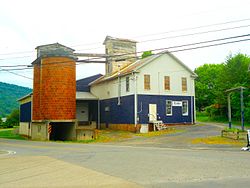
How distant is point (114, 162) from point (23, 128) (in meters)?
32.9

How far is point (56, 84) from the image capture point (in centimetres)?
3456

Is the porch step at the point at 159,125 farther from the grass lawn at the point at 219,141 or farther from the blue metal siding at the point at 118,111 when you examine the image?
the grass lawn at the point at 219,141

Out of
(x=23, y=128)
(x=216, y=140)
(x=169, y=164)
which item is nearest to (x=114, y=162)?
(x=169, y=164)

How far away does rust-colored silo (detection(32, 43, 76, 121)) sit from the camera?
3436 centimetres

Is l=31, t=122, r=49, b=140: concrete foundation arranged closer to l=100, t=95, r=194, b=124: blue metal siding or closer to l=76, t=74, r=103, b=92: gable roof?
l=100, t=95, r=194, b=124: blue metal siding

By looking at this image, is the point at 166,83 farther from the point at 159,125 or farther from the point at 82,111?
the point at 82,111

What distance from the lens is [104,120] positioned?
4181 centimetres

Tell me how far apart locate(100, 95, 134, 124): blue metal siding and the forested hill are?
6240cm

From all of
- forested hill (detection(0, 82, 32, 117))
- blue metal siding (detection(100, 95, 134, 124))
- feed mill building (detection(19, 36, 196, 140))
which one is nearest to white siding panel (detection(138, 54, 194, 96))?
feed mill building (detection(19, 36, 196, 140))

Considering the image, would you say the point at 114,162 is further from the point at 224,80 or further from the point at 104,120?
the point at 224,80

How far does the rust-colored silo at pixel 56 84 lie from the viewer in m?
34.4

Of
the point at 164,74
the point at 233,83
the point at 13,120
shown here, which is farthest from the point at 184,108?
the point at 13,120

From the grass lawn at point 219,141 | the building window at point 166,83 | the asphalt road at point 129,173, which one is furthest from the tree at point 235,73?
the asphalt road at point 129,173

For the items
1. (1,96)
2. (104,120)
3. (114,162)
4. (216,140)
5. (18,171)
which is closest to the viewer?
(18,171)
